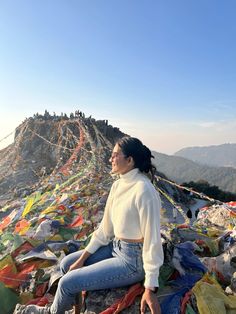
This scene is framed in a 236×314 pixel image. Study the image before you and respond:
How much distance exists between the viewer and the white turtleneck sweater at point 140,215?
2.76 meters

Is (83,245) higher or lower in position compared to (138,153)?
lower

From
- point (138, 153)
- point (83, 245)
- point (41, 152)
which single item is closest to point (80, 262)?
point (138, 153)

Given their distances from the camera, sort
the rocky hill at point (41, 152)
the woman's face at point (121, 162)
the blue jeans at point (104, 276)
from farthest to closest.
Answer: the rocky hill at point (41, 152), the woman's face at point (121, 162), the blue jeans at point (104, 276)

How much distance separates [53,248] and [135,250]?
6.23 ft

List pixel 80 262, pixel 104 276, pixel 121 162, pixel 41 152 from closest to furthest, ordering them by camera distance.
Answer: pixel 104 276 < pixel 121 162 < pixel 80 262 < pixel 41 152

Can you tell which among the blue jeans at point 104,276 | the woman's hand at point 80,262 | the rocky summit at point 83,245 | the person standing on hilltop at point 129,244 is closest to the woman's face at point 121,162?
the person standing on hilltop at point 129,244

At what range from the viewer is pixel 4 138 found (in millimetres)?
10312

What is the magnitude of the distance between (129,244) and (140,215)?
323mm

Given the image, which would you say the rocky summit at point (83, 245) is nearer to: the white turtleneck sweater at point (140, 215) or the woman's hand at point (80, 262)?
the woman's hand at point (80, 262)

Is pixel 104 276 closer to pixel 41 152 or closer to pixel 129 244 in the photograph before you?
pixel 129 244

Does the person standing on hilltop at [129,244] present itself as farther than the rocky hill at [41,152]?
No

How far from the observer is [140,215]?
9.38 feet

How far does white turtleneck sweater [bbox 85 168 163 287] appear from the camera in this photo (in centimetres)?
276

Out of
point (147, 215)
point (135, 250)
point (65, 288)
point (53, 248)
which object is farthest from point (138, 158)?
point (53, 248)
